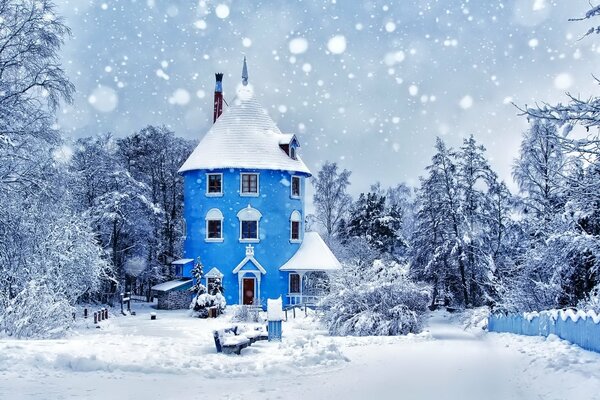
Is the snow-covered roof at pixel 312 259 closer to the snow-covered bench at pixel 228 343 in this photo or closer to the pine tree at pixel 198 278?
the pine tree at pixel 198 278

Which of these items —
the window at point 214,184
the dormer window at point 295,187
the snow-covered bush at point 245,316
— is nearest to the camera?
the snow-covered bush at point 245,316

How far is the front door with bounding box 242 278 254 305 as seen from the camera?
125 feet

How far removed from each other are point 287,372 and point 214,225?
27908 mm

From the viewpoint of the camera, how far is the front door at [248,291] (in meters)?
38.0

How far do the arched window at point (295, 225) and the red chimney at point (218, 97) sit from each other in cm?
868

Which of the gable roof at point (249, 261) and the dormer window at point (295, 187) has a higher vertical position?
the dormer window at point (295, 187)

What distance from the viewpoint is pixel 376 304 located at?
2408 centimetres

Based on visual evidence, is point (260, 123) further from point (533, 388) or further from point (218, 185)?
point (533, 388)

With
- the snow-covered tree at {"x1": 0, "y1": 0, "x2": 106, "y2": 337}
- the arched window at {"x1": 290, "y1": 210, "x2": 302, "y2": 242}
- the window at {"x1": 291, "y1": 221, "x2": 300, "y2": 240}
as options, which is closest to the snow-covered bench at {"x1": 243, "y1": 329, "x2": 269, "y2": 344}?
the snow-covered tree at {"x1": 0, "y1": 0, "x2": 106, "y2": 337}

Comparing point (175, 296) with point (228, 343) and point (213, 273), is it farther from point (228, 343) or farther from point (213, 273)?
point (228, 343)

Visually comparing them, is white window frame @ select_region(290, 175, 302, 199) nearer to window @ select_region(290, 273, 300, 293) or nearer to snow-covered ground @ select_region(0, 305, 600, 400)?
window @ select_region(290, 273, 300, 293)

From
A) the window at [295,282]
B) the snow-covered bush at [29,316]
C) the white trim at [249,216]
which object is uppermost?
the white trim at [249,216]

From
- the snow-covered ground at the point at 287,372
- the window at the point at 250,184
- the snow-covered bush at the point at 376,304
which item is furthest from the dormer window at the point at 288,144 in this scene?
the snow-covered ground at the point at 287,372

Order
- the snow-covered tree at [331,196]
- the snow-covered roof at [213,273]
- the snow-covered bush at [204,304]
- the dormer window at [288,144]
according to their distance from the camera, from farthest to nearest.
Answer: the snow-covered tree at [331,196], the dormer window at [288,144], the snow-covered roof at [213,273], the snow-covered bush at [204,304]
